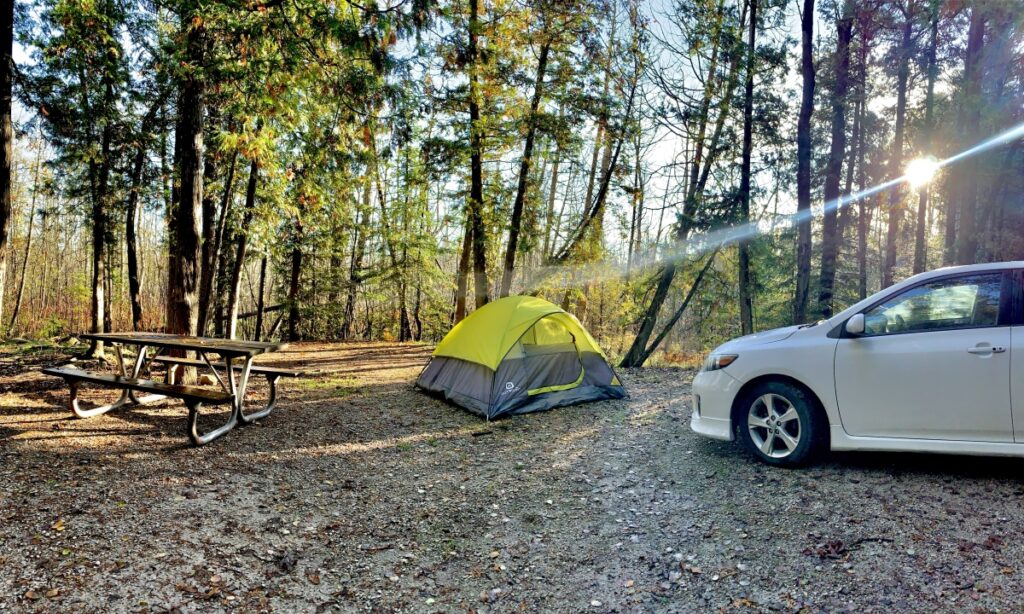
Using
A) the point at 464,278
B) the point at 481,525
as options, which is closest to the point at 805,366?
the point at 481,525

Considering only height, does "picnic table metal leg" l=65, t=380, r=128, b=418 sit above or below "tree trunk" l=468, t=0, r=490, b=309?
below

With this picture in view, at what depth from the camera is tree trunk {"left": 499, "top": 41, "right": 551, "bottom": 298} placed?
484 inches

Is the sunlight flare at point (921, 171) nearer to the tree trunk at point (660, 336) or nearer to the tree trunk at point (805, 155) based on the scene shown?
the tree trunk at point (805, 155)

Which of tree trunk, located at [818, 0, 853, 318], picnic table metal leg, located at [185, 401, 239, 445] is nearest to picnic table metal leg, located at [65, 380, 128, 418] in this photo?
picnic table metal leg, located at [185, 401, 239, 445]

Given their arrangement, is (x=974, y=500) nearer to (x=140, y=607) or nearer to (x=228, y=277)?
(x=140, y=607)

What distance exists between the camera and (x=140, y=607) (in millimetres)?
2844

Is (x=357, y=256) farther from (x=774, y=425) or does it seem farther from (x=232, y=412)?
(x=774, y=425)

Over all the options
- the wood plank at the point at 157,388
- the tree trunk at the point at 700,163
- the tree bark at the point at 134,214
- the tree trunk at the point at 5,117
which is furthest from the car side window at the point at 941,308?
the tree bark at the point at 134,214

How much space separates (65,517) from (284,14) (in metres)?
5.35

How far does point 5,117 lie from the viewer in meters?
6.93

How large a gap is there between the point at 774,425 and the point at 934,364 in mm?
1261

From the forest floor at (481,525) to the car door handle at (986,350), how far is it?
1013 mm

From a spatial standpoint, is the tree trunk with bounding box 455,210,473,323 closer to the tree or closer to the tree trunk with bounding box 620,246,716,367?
the tree trunk with bounding box 620,246,716,367

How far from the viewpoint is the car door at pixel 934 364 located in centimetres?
384
